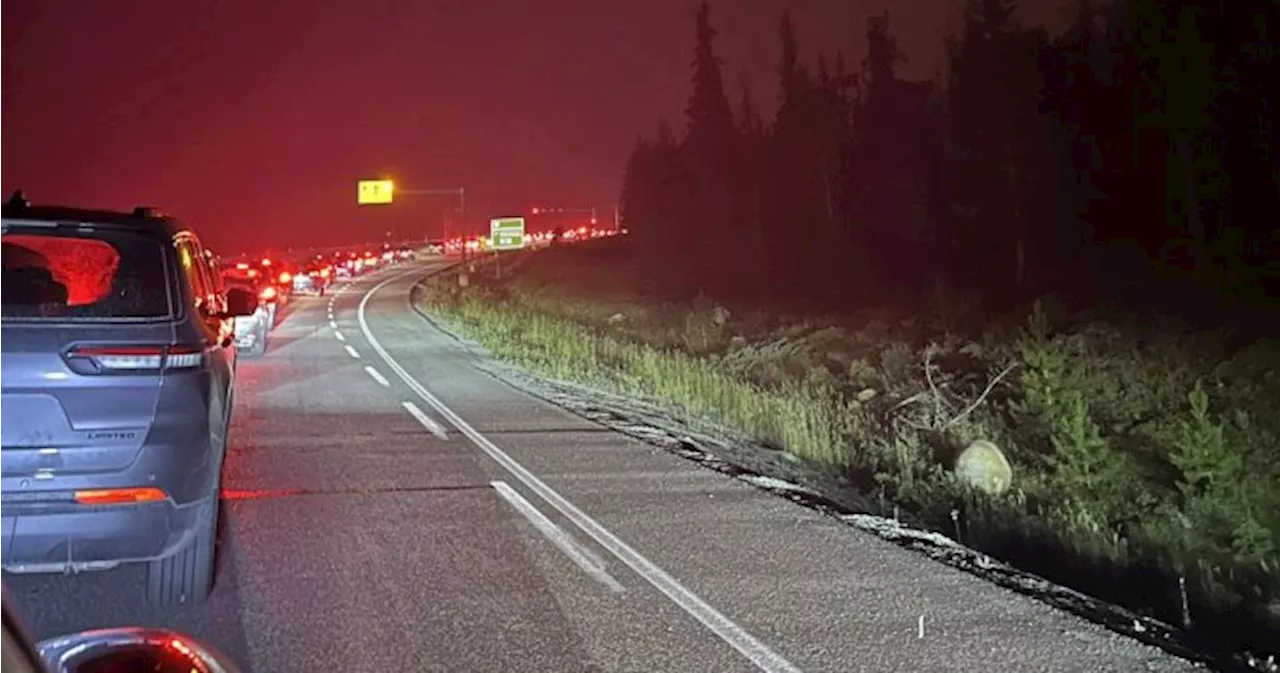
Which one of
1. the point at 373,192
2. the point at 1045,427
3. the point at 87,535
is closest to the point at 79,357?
the point at 87,535

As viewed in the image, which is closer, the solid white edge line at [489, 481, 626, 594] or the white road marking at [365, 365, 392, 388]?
the solid white edge line at [489, 481, 626, 594]

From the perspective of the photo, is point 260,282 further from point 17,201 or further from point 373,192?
point 373,192

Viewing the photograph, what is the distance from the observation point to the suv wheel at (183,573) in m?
6.76

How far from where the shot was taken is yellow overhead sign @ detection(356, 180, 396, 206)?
334ft

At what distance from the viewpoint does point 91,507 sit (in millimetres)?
6062

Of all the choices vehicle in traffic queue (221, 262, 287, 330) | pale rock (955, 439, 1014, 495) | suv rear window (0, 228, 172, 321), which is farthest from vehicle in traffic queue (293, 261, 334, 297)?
suv rear window (0, 228, 172, 321)

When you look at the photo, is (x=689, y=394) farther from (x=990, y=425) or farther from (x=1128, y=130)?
(x=1128, y=130)

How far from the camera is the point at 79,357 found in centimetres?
608

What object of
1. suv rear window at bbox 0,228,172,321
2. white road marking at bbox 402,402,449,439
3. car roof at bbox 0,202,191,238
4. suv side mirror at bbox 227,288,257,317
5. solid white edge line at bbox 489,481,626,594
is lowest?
white road marking at bbox 402,402,449,439

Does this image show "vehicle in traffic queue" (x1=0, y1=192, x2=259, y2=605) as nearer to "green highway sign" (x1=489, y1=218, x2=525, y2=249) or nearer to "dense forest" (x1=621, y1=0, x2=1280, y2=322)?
"dense forest" (x1=621, y1=0, x2=1280, y2=322)

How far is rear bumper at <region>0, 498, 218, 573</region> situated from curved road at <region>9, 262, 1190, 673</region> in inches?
23.2

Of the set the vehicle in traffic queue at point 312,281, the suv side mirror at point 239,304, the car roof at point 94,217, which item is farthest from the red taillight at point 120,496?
the vehicle in traffic queue at point 312,281

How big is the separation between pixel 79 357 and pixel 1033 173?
2242 inches

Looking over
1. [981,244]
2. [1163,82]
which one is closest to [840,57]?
[981,244]
